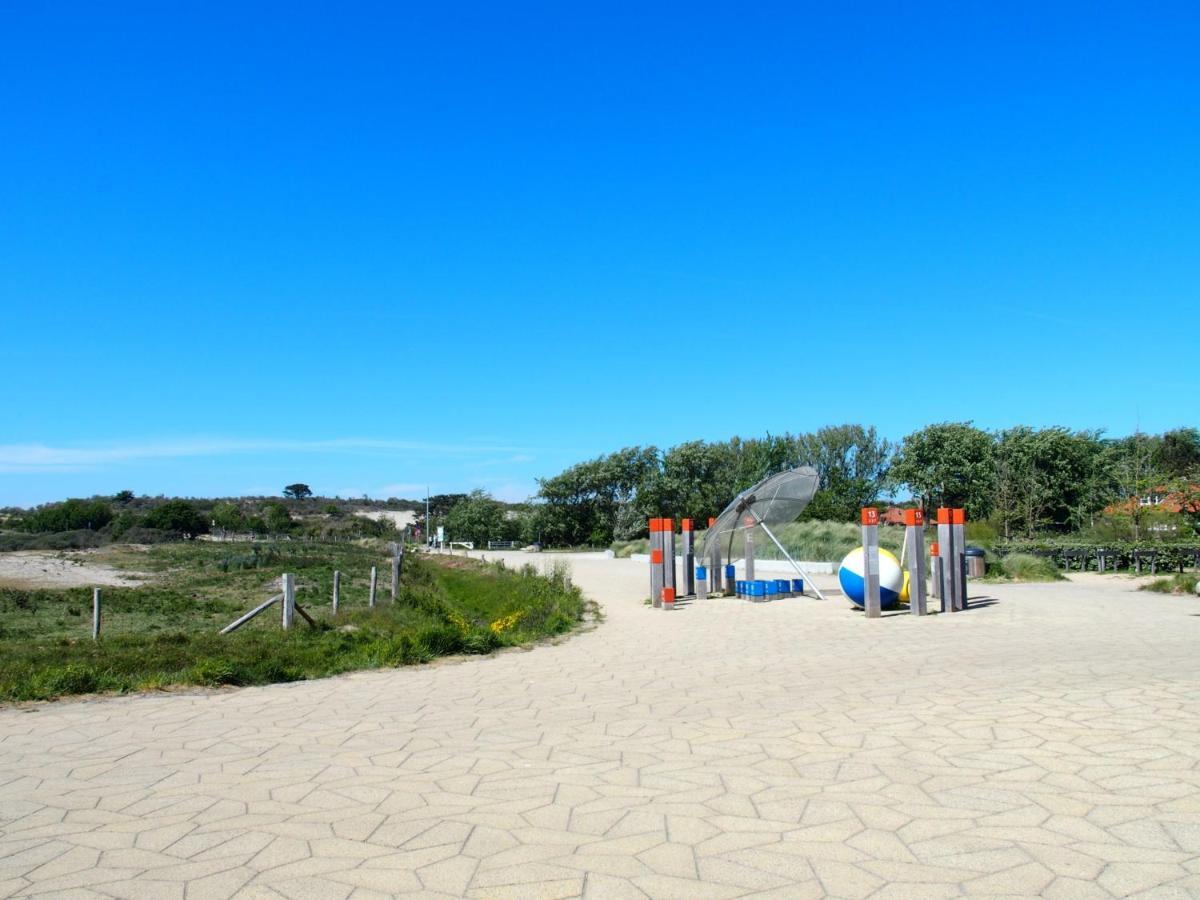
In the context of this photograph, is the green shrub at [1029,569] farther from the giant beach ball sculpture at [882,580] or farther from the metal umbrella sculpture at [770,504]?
the giant beach ball sculpture at [882,580]

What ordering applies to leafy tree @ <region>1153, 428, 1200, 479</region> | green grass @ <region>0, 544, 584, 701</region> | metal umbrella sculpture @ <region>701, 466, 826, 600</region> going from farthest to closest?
leafy tree @ <region>1153, 428, 1200, 479</region> → metal umbrella sculpture @ <region>701, 466, 826, 600</region> → green grass @ <region>0, 544, 584, 701</region>

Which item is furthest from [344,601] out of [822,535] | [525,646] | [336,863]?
[336,863]

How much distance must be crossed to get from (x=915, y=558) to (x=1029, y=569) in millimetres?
10253

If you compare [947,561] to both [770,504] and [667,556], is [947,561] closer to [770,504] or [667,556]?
[770,504]

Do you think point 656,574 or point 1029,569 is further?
point 1029,569

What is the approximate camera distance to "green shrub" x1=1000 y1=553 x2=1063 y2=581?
970 inches

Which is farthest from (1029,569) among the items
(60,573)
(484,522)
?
(484,522)

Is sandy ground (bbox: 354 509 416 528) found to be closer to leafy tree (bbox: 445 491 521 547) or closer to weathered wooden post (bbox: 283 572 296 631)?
leafy tree (bbox: 445 491 521 547)

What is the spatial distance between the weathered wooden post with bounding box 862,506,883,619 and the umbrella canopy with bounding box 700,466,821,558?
4.06 meters

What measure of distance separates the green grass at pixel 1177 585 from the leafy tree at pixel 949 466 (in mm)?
32767

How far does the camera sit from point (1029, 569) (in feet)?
82.3

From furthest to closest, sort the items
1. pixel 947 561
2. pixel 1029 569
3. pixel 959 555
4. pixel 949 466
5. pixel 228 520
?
pixel 228 520
pixel 949 466
pixel 1029 569
pixel 959 555
pixel 947 561

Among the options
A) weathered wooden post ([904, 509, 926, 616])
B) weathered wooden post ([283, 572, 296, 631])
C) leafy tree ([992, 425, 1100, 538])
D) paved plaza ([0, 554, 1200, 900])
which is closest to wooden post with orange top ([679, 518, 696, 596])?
weathered wooden post ([904, 509, 926, 616])

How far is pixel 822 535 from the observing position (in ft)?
120
